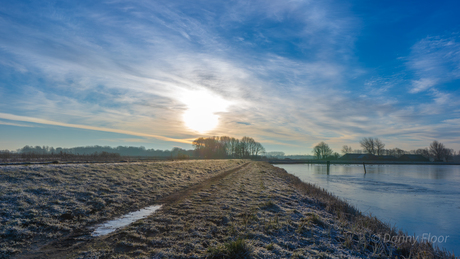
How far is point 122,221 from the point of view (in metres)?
8.61

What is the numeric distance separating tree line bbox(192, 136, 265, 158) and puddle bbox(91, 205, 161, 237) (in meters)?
114

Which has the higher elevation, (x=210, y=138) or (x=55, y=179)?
(x=210, y=138)

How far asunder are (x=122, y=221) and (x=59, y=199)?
3802 millimetres

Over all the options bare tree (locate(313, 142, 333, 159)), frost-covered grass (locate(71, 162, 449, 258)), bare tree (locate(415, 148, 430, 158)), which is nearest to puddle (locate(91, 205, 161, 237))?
frost-covered grass (locate(71, 162, 449, 258))

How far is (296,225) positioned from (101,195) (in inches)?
408

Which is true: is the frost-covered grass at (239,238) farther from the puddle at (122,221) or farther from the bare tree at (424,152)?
the bare tree at (424,152)

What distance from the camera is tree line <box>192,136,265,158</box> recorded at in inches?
5025

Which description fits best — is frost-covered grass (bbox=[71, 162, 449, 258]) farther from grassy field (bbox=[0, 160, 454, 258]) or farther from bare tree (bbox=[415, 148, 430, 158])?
bare tree (bbox=[415, 148, 430, 158])

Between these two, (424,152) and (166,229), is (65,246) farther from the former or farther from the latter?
(424,152)

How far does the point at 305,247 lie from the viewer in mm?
6707

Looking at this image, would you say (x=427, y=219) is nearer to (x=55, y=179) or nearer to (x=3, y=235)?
(x=3, y=235)

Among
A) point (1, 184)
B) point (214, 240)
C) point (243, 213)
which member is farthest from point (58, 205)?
point (243, 213)

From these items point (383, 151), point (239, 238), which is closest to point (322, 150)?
point (383, 151)

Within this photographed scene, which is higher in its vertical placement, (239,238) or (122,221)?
(239,238)
